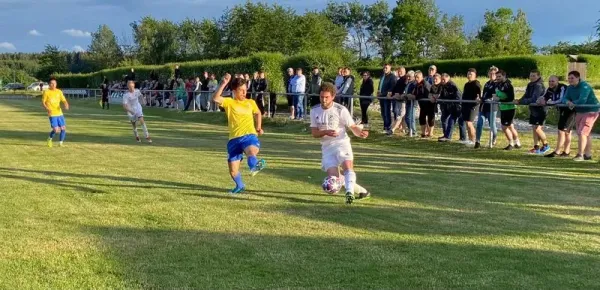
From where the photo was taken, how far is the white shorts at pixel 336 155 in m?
8.82

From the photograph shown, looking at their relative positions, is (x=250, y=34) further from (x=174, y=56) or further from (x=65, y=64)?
(x=65, y=64)

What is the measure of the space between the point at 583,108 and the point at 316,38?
53.9m

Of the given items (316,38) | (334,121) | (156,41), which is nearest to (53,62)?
(156,41)

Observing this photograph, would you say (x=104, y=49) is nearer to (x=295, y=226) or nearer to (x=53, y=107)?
(x=53, y=107)

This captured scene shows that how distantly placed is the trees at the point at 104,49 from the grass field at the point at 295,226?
3188 inches

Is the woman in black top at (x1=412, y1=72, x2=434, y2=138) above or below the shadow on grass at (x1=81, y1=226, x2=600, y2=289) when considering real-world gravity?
above

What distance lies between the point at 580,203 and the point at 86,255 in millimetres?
6742

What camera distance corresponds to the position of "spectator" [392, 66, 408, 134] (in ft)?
59.5

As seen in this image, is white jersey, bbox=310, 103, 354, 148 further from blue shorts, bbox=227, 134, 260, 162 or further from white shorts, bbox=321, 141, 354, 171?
blue shorts, bbox=227, 134, 260, 162

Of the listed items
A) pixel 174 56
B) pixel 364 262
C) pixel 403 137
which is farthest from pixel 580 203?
pixel 174 56

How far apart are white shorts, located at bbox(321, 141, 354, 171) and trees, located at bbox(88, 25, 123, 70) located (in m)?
85.6

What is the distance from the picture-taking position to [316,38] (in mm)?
65688

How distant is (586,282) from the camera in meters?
5.38

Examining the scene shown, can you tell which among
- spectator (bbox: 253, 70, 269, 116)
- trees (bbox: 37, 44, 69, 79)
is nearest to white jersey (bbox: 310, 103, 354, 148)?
spectator (bbox: 253, 70, 269, 116)
